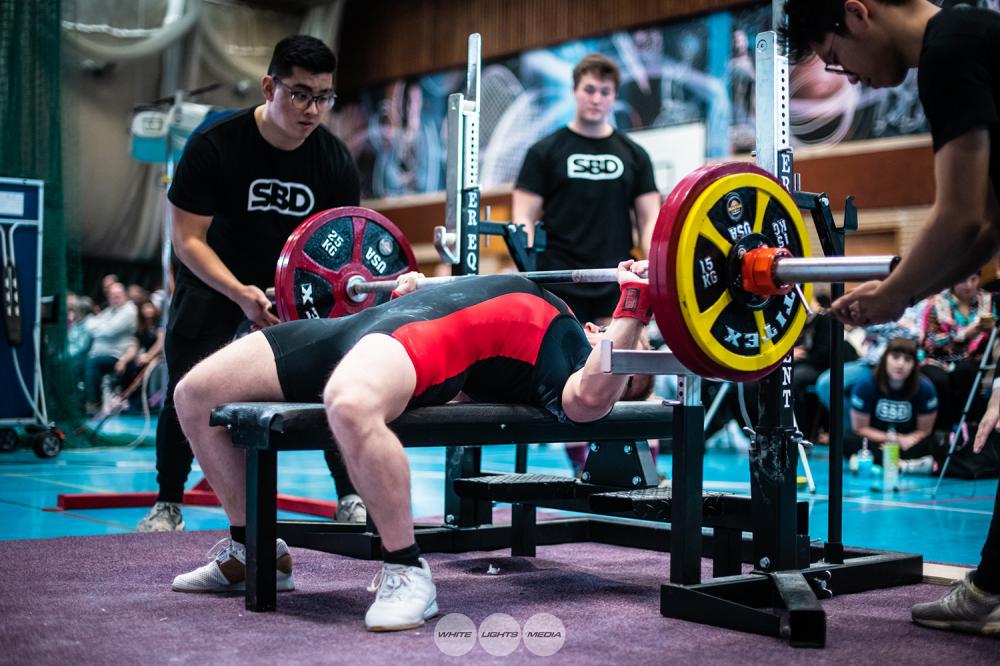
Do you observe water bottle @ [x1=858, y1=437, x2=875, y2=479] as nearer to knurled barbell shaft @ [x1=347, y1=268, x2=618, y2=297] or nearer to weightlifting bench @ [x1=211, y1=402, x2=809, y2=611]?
weightlifting bench @ [x1=211, y1=402, x2=809, y2=611]

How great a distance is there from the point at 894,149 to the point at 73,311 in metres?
7.26

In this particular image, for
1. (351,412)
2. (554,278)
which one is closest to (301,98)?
(554,278)

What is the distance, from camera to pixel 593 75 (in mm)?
4066

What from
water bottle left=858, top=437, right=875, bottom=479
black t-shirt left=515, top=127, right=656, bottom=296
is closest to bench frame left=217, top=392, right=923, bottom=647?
black t-shirt left=515, top=127, right=656, bottom=296

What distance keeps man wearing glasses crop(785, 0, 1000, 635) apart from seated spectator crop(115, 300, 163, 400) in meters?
7.75

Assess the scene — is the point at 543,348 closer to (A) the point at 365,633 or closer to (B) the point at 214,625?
(A) the point at 365,633

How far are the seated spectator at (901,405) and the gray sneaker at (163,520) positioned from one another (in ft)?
12.9

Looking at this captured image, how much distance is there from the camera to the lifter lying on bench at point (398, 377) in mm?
2219

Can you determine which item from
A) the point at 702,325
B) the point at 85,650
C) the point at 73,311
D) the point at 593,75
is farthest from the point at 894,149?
the point at 85,650

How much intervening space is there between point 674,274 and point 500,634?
Answer: 807mm

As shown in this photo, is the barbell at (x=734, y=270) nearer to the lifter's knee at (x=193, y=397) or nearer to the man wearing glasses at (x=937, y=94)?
the man wearing glasses at (x=937, y=94)

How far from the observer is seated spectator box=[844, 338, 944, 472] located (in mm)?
5839

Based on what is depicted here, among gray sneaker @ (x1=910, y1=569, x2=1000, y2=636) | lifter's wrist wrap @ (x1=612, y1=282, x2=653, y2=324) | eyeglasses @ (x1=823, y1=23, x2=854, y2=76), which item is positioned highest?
eyeglasses @ (x1=823, y1=23, x2=854, y2=76)

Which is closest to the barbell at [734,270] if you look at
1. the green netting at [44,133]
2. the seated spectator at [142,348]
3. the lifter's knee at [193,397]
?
the lifter's knee at [193,397]
